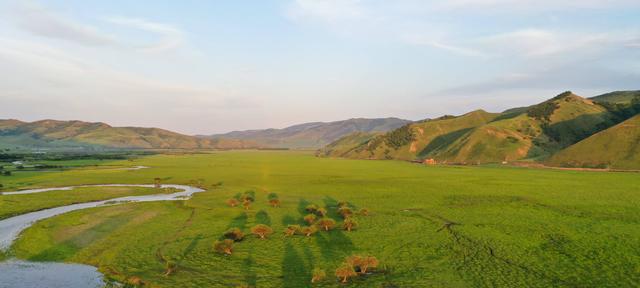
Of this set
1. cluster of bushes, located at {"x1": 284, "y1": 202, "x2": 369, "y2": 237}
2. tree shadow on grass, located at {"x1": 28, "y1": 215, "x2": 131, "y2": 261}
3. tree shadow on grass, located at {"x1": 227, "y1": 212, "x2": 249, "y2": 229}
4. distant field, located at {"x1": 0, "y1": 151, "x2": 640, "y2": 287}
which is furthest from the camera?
tree shadow on grass, located at {"x1": 227, "y1": 212, "x2": 249, "y2": 229}

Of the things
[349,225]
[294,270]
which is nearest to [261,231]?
[349,225]

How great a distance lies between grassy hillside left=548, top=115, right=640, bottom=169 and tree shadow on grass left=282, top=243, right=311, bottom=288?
118m

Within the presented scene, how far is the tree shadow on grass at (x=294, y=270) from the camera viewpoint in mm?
27984

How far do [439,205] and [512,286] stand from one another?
108ft

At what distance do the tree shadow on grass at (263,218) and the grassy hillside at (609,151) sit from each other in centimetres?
10989

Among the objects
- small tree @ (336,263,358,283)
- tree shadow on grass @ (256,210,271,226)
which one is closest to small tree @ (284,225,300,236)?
tree shadow on grass @ (256,210,271,226)

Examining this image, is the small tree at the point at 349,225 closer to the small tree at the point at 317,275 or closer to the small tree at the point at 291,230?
the small tree at the point at 291,230

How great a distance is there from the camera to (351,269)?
28.6 meters

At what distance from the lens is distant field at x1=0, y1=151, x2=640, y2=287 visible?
29.3 metres

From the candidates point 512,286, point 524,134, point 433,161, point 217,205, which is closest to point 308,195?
point 217,205

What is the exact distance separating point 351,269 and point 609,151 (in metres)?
132

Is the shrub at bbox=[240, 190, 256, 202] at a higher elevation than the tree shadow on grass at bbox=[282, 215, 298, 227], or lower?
higher

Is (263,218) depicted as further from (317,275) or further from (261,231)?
(317,275)

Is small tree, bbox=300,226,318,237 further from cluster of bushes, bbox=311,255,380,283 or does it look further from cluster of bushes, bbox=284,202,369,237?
cluster of bushes, bbox=311,255,380,283
